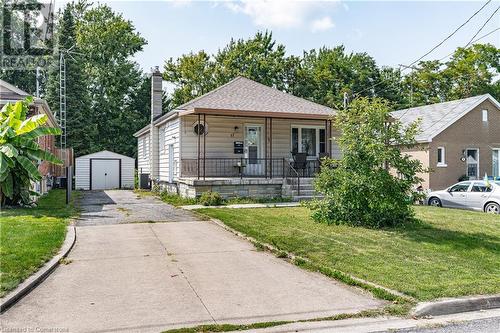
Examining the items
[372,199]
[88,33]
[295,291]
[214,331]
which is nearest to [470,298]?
[295,291]

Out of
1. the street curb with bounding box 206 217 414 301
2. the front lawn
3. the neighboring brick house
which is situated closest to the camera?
the street curb with bounding box 206 217 414 301

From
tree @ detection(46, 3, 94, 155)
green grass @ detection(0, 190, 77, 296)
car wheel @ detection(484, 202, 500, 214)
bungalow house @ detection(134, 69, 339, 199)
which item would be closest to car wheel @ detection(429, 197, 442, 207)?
car wheel @ detection(484, 202, 500, 214)

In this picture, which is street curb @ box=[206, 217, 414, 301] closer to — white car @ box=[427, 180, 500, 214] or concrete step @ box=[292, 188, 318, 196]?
concrete step @ box=[292, 188, 318, 196]

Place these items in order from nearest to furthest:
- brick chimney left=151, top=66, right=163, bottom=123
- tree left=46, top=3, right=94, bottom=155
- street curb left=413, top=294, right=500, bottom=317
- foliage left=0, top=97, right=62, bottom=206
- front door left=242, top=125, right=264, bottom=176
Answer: street curb left=413, top=294, right=500, bottom=317 < foliage left=0, top=97, right=62, bottom=206 < front door left=242, top=125, right=264, bottom=176 < brick chimney left=151, top=66, right=163, bottom=123 < tree left=46, top=3, right=94, bottom=155

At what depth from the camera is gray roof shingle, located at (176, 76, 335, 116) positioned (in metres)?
17.7

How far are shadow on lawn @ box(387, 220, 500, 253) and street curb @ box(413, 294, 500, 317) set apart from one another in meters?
2.95

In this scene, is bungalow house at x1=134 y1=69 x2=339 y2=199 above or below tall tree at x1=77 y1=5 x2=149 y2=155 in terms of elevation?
below

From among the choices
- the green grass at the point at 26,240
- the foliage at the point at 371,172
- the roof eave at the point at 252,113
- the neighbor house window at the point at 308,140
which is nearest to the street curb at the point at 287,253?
the foliage at the point at 371,172

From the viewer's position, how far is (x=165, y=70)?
42.0m

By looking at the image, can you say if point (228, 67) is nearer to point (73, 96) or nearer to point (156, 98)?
point (73, 96)

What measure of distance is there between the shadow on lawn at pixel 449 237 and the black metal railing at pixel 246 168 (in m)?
7.58

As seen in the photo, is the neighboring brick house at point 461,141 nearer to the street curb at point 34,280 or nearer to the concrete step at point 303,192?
the concrete step at point 303,192

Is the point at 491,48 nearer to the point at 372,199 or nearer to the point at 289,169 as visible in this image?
the point at 289,169

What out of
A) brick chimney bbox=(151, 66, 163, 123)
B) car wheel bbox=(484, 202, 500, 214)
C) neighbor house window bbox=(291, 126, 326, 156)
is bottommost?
car wheel bbox=(484, 202, 500, 214)
